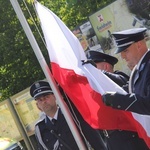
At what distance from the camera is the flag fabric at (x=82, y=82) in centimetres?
364

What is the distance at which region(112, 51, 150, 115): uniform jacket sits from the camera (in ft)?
10.1

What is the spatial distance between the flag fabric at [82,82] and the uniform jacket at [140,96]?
388 mm

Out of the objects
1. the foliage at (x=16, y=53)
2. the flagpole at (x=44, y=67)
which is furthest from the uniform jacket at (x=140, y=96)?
the foliage at (x=16, y=53)

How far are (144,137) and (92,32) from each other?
8673 mm

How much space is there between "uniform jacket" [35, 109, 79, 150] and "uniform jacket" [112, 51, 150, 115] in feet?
5.07

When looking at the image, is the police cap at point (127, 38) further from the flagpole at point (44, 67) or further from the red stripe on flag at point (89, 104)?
the flagpole at point (44, 67)

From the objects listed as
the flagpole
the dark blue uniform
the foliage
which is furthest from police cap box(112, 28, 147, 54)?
the foliage

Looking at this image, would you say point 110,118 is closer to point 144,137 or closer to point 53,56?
point 144,137

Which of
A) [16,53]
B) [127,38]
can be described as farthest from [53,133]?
[16,53]

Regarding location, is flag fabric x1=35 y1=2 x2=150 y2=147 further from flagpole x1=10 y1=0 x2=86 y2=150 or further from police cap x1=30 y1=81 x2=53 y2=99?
police cap x1=30 y1=81 x2=53 y2=99

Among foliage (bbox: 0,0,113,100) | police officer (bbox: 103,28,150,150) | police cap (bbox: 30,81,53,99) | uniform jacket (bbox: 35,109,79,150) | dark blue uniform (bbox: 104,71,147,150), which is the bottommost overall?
dark blue uniform (bbox: 104,71,147,150)

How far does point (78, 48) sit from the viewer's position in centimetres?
389

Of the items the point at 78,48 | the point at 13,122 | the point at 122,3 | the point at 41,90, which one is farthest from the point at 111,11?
the point at 78,48

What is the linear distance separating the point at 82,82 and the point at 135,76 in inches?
25.2
